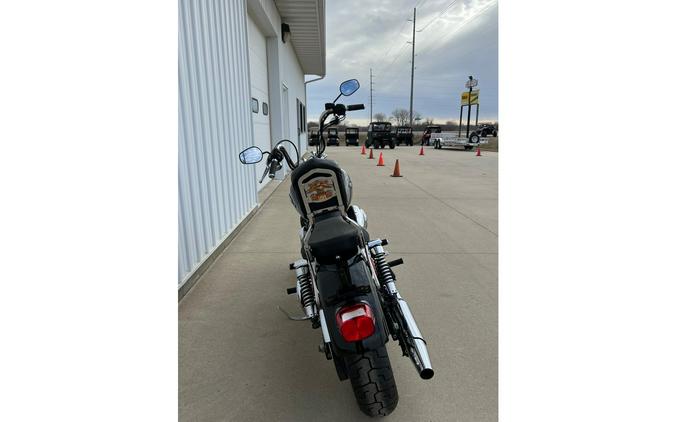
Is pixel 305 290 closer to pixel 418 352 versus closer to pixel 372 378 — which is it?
pixel 372 378

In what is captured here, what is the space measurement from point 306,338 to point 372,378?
0.86 metres

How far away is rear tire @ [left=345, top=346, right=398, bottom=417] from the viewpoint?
1.50m

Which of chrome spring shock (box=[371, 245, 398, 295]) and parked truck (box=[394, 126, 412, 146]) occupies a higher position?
parked truck (box=[394, 126, 412, 146])

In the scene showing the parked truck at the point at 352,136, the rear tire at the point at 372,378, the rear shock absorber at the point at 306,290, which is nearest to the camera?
the rear tire at the point at 372,378

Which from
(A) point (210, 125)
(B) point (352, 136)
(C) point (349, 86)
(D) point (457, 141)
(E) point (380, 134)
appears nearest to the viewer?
(C) point (349, 86)

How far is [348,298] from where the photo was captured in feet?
5.04

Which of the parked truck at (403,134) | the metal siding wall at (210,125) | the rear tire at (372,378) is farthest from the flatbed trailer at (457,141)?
the rear tire at (372,378)

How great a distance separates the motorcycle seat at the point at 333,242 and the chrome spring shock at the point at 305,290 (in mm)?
294

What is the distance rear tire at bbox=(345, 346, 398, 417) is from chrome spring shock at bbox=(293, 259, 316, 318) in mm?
412

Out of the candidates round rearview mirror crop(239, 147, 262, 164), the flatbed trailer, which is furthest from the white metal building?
the flatbed trailer

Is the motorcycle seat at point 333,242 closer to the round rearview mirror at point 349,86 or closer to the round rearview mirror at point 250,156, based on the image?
the round rearview mirror at point 250,156

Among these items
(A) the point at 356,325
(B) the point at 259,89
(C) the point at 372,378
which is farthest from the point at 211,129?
(B) the point at 259,89

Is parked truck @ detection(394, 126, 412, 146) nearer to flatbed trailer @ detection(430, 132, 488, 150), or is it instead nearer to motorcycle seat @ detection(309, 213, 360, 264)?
flatbed trailer @ detection(430, 132, 488, 150)

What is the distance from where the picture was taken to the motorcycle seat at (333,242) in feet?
5.56
